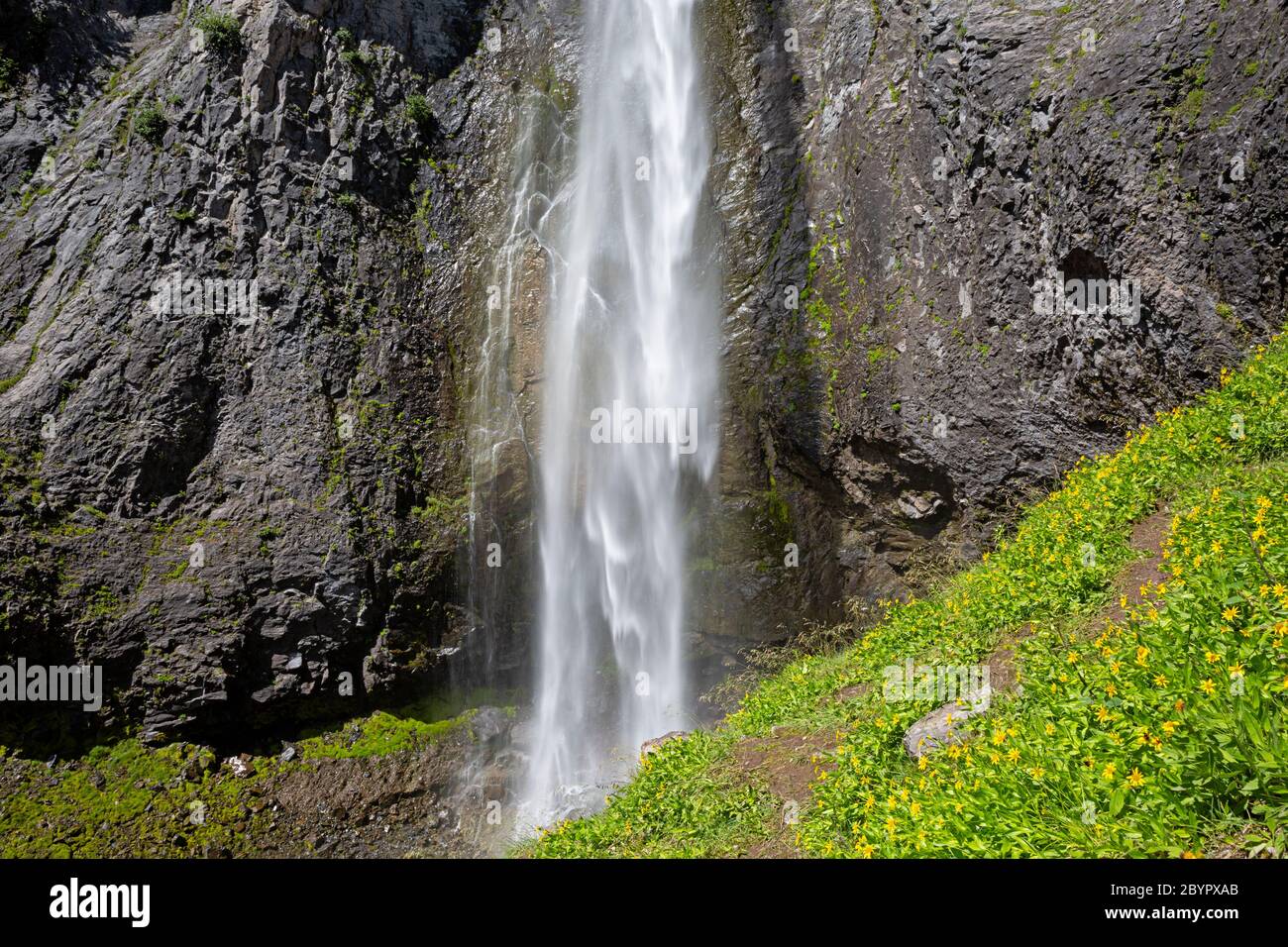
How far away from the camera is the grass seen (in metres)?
2.82

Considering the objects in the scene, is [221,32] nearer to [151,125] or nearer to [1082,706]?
[151,125]

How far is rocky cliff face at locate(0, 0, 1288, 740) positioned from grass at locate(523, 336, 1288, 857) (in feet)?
5.75

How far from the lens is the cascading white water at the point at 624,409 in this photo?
11703 mm

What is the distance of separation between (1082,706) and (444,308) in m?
12.2

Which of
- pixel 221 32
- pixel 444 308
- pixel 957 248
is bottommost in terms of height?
pixel 957 248

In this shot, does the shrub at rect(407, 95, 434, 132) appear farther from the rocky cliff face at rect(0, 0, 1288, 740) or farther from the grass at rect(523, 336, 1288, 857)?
the grass at rect(523, 336, 1288, 857)

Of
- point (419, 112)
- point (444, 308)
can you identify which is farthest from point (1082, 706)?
point (419, 112)

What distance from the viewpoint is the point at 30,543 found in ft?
35.2

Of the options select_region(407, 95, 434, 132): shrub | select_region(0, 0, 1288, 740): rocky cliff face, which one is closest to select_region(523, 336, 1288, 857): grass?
select_region(0, 0, 1288, 740): rocky cliff face

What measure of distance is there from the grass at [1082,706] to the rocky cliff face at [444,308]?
5.75ft

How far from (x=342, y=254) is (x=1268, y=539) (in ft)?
43.9

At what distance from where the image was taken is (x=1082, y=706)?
3.68 metres

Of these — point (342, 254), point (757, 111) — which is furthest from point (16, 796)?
point (757, 111)

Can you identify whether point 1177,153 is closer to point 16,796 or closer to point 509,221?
point 509,221
